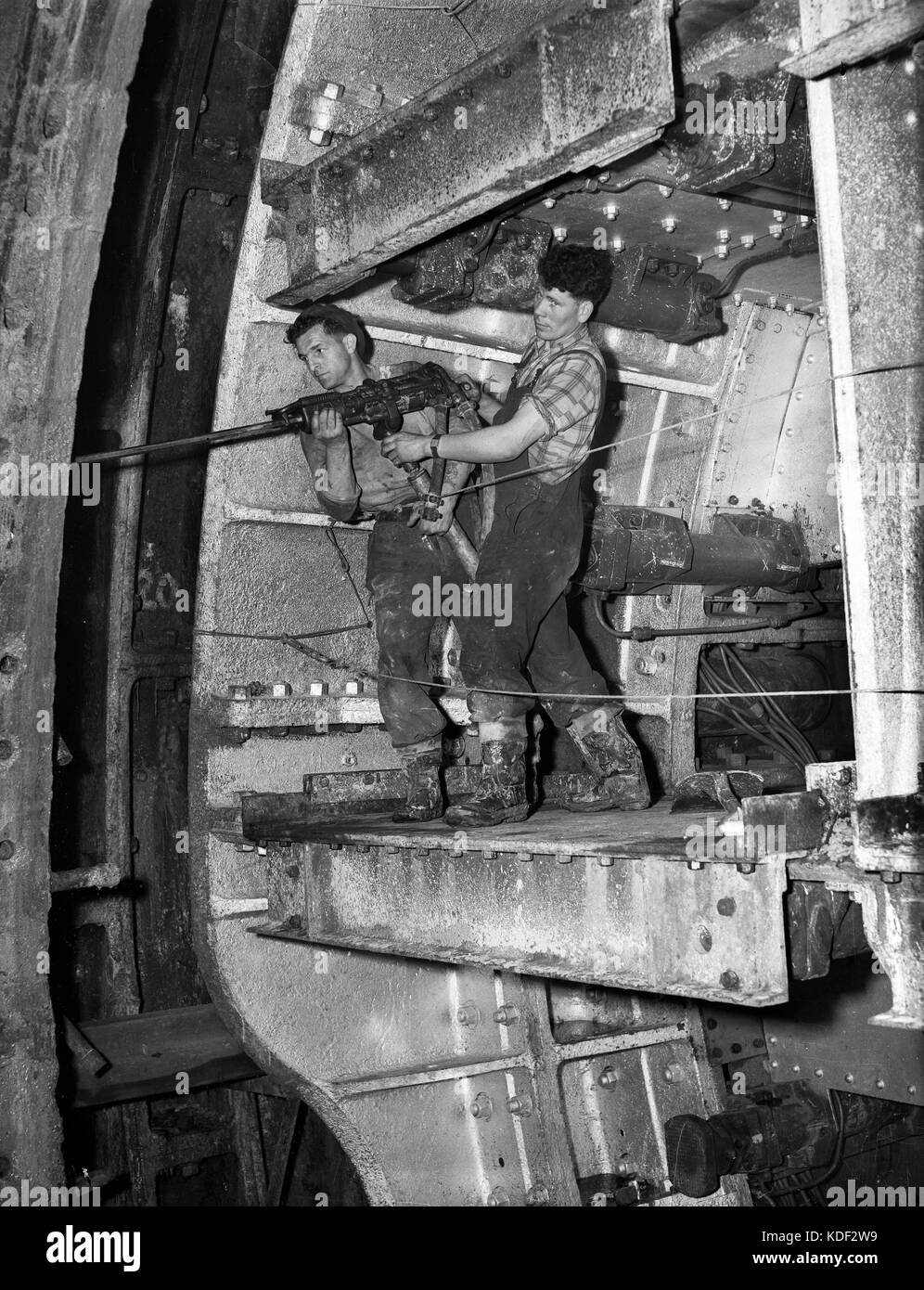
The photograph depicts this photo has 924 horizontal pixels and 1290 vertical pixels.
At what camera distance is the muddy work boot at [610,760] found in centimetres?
402

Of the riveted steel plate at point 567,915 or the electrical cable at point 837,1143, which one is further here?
the electrical cable at point 837,1143

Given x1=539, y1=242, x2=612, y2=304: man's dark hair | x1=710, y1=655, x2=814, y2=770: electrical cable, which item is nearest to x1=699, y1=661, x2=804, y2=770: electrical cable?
x1=710, y1=655, x2=814, y2=770: electrical cable

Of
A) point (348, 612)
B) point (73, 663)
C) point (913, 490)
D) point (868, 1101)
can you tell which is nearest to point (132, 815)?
point (73, 663)

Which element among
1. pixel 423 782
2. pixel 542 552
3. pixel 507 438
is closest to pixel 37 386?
pixel 507 438

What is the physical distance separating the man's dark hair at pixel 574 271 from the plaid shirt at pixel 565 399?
13cm

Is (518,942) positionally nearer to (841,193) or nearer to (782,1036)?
(841,193)

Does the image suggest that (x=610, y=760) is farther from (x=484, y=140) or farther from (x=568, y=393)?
(x=484, y=140)

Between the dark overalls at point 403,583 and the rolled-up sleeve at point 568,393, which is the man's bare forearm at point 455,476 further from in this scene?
the rolled-up sleeve at point 568,393

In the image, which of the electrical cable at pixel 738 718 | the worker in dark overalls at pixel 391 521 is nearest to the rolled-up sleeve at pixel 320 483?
the worker in dark overalls at pixel 391 521

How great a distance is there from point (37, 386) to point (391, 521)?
1334mm

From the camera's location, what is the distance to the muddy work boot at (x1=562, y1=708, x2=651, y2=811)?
13.2 ft

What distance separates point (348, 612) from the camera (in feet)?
15.1

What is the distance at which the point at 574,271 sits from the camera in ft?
11.9
